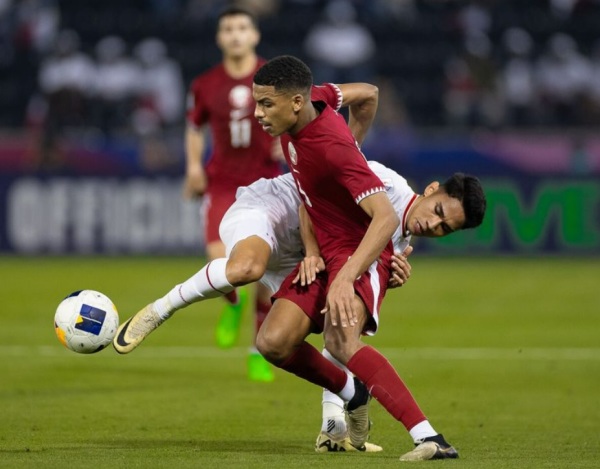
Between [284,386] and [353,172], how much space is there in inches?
140

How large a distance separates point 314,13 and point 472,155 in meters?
4.65

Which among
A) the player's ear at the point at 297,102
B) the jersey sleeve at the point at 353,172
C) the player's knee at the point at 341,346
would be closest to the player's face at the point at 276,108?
the player's ear at the point at 297,102

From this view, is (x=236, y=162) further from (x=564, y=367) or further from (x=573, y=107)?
(x=573, y=107)

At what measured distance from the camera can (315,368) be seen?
657 cm

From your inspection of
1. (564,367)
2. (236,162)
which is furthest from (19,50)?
(564,367)

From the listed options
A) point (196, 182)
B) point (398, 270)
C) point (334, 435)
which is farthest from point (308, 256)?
point (196, 182)

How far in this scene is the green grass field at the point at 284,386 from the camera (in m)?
6.31

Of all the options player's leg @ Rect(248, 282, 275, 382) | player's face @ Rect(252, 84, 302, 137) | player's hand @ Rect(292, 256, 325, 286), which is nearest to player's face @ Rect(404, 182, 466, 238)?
player's hand @ Rect(292, 256, 325, 286)

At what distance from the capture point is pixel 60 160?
1867cm

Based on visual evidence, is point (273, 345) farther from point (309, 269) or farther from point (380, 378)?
point (380, 378)

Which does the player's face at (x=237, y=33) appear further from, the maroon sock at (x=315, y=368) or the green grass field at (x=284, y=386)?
the maroon sock at (x=315, y=368)

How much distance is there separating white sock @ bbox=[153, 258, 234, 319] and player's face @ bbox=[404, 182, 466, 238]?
1.02 metres

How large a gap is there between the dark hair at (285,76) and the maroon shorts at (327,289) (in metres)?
0.92

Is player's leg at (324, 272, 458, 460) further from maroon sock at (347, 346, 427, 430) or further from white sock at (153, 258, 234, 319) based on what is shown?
white sock at (153, 258, 234, 319)
